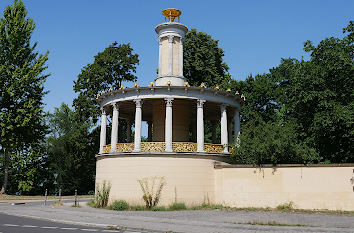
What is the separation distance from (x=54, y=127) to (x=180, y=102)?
124 feet

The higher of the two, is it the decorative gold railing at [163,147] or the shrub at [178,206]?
the decorative gold railing at [163,147]

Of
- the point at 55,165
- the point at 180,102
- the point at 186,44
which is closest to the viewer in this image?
the point at 180,102

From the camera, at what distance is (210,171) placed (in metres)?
24.3

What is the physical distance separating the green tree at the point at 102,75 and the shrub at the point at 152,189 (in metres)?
20.5

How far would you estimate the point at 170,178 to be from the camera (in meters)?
23.3

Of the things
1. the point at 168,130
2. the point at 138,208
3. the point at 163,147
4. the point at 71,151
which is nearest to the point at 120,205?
the point at 138,208

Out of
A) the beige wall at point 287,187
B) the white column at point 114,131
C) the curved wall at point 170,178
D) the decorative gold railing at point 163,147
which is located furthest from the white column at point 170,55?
the beige wall at point 287,187

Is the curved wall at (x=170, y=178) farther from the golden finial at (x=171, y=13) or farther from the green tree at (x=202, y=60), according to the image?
the green tree at (x=202, y=60)

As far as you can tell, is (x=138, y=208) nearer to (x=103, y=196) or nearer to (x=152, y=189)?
(x=152, y=189)

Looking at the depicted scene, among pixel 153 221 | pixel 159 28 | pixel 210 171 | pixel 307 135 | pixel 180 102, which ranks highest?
pixel 159 28

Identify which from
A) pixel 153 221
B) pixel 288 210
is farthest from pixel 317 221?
pixel 153 221

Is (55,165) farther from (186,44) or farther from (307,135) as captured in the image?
(307,135)

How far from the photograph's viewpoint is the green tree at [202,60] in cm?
4766

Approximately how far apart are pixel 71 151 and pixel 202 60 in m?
23.5
